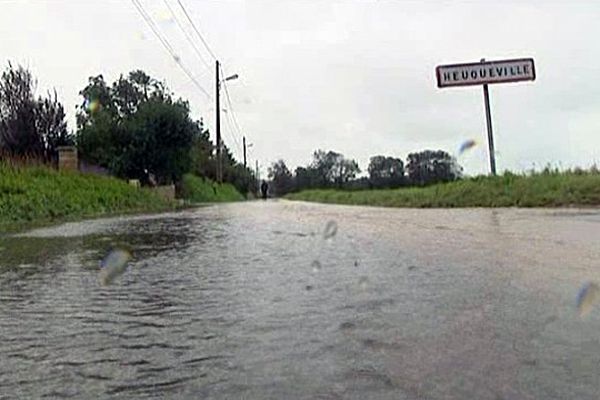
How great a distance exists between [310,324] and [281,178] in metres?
81.7

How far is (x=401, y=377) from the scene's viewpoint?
8.23 feet

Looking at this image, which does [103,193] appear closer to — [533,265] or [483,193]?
[483,193]

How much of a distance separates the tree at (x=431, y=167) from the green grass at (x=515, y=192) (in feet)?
10.2

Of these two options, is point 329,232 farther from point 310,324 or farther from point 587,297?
point 310,324

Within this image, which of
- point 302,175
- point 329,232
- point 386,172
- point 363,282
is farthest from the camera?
point 302,175

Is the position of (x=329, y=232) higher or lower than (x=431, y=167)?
lower

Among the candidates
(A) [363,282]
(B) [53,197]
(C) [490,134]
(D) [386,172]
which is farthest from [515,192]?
(D) [386,172]

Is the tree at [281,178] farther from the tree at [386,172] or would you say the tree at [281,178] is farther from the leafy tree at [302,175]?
the tree at [386,172]

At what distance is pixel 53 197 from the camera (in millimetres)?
15906

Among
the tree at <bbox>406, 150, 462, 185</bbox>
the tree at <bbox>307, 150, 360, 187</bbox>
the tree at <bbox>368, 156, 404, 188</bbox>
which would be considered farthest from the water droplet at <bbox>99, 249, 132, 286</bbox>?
the tree at <bbox>307, 150, 360, 187</bbox>

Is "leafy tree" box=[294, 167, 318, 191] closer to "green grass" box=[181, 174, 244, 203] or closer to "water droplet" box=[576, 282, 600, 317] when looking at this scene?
"green grass" box=[181, 174, 244, 203]

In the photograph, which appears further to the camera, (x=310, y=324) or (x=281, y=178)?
(x=281, y=178)

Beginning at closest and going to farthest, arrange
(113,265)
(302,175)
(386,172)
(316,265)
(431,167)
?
(316,265) < (113,265) < (431,167) < (386,172) < (302,175)

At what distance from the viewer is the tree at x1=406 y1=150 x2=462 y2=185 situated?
2200cm
